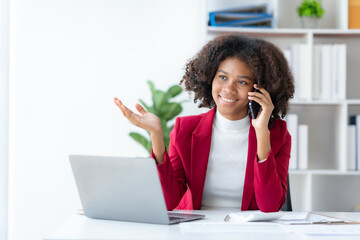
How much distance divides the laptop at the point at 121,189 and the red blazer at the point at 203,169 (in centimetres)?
34

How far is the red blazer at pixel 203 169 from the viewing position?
1724 millimetres

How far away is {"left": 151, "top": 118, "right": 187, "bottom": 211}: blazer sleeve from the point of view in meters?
1.70

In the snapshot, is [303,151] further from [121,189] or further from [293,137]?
[121,189]

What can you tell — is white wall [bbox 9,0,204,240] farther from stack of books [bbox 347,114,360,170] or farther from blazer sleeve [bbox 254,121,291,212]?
blazer sleeve [bbox 254,121,291,212]

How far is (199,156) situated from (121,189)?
0.59m

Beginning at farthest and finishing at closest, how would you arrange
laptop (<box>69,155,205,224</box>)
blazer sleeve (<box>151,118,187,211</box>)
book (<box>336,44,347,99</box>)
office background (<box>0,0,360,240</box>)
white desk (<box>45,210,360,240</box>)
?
office background (<box>0,0,360,240</box>) → book (<box>336,44,347,99</box>) → blazer sleeve (<box>151,118,187,211</box>) → laptop (<box>69,155,205,224</box>) → white desk (<box>45,210,360,240</box>)

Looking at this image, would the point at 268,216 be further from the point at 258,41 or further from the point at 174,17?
the point at 174,17

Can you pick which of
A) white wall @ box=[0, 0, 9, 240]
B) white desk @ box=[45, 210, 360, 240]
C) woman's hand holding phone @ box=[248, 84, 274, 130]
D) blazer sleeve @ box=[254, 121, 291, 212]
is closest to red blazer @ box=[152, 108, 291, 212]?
blazer sleeve @ box=[254, 121, 291, 212]

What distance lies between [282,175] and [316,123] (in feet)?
5.23

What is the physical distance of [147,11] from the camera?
336 cm

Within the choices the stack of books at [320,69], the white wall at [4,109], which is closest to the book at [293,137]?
the stack of books at [320,69]

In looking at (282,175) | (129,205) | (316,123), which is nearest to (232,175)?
(282,175)

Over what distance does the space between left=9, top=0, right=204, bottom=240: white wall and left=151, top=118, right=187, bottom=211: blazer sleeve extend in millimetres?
1434

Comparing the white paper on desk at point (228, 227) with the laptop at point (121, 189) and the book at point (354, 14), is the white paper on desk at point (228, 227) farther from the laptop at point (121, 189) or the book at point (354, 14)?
the book at point (354, 14)
